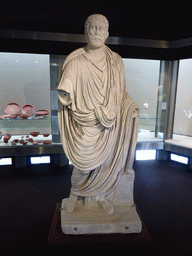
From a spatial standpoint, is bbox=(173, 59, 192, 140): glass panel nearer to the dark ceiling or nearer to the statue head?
the dark ceiling

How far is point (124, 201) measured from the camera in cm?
207

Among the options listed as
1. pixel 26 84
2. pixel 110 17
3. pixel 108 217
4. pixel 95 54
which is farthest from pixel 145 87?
pixel 108 217

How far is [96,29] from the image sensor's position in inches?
66.6

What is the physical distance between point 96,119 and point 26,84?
2.86 metres

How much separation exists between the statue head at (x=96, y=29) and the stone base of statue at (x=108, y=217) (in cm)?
132

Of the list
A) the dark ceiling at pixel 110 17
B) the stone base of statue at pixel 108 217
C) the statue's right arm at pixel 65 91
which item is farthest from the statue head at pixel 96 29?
the stone base of statue at pixel 108 217

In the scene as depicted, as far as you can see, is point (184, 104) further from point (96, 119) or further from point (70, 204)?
point (70, 204)

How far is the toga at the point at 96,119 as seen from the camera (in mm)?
1783

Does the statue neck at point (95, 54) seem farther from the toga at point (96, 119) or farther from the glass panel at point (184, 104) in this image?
the glass panel at point (184, 104)

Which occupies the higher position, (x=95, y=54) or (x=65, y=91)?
(x=95, y=54)

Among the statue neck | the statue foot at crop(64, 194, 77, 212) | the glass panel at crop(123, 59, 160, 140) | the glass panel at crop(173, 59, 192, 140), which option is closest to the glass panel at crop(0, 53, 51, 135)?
the glass panel at crop(123, 59, 160, 140)

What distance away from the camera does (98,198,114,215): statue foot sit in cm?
194

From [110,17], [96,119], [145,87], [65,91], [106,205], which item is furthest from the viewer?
[145,87]

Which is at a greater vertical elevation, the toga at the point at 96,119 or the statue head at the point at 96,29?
the statue head at the point at 96,29
